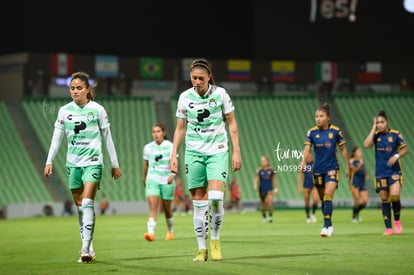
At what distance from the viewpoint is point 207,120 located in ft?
37.1

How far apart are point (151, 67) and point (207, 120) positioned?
3870 centimetres

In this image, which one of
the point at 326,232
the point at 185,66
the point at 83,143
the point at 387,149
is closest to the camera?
the point at 83,143

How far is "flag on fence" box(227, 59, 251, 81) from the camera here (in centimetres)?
5025

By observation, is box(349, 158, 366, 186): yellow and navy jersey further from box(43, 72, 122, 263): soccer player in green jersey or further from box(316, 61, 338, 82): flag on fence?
box(316, 61, 338, 82): flag on fence

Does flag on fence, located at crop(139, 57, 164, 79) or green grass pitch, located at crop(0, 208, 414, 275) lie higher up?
flag on fence, located at crop(139, 57, 164, 79)

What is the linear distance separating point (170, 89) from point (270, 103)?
6.16 m

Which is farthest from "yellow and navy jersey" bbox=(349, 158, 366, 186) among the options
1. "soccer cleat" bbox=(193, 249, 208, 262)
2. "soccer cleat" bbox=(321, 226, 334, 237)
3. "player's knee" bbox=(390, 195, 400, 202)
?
"soccer cleat" bbox=(193, 249, 208, 262)

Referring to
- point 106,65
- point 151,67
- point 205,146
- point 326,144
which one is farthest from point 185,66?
point 205,146

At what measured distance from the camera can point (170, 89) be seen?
51.1 metres

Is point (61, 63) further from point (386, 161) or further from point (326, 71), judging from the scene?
point (386, 161)

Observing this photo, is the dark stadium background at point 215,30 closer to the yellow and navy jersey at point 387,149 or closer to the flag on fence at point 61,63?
the flag on fence at point 61,63

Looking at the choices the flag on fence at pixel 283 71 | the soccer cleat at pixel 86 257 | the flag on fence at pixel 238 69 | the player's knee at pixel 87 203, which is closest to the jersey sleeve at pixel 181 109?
the player's knee at pixel 87 203

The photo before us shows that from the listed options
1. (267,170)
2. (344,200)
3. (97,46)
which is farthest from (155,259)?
(97,46)

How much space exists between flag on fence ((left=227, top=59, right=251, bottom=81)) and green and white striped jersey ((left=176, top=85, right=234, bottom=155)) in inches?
1525
